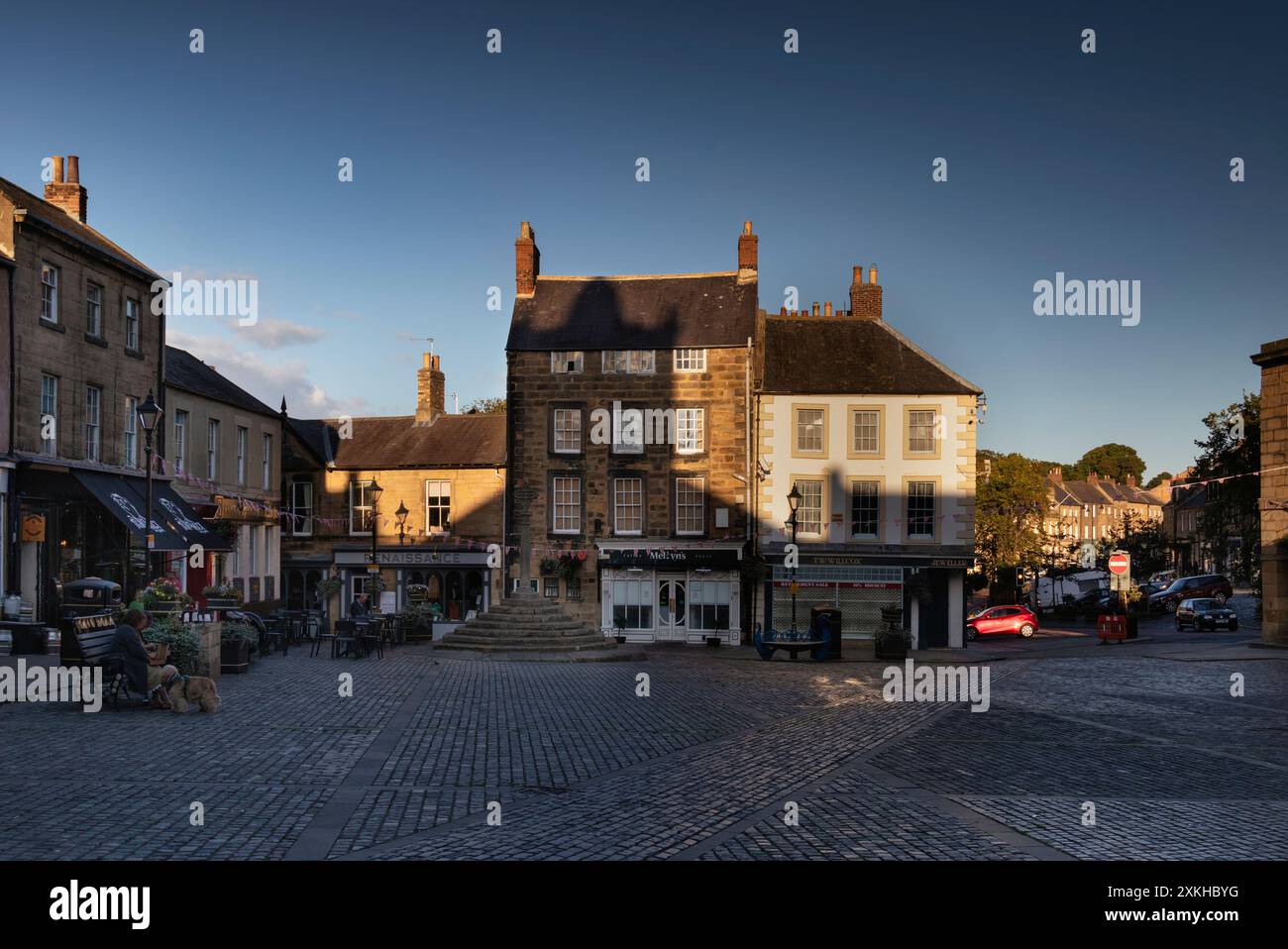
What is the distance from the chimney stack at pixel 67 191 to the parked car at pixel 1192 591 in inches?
2018

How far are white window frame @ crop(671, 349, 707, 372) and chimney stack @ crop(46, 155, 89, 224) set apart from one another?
18919mm

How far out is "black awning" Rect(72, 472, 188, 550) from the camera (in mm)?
26906

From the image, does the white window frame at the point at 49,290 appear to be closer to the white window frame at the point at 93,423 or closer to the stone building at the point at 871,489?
the white window frame at the point at 93,423

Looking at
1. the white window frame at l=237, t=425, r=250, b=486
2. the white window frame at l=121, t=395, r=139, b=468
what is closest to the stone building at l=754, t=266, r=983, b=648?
the white window frame at l=237, t=425, r=250, b=486

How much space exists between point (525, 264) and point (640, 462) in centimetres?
880

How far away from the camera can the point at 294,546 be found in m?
43.7

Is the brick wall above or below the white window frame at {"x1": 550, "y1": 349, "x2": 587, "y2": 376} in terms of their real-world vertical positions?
below

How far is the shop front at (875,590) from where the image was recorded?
3662 cm

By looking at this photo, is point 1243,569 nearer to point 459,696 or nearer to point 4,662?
point 459,696

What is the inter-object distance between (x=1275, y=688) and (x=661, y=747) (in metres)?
14.1

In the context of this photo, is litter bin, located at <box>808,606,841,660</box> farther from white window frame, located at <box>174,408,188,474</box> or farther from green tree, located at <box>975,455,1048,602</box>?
green tree, located at <box>975,455,1048,602</box>


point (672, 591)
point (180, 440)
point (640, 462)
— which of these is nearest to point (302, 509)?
point (180, 440)

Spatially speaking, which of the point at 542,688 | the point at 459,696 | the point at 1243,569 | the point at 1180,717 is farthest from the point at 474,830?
the point at 1243,569

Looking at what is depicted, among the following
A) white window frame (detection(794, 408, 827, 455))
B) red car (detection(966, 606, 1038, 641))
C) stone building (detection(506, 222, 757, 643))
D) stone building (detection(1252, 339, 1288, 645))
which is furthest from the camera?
red car (detection(966, 606, 1038, 641))
